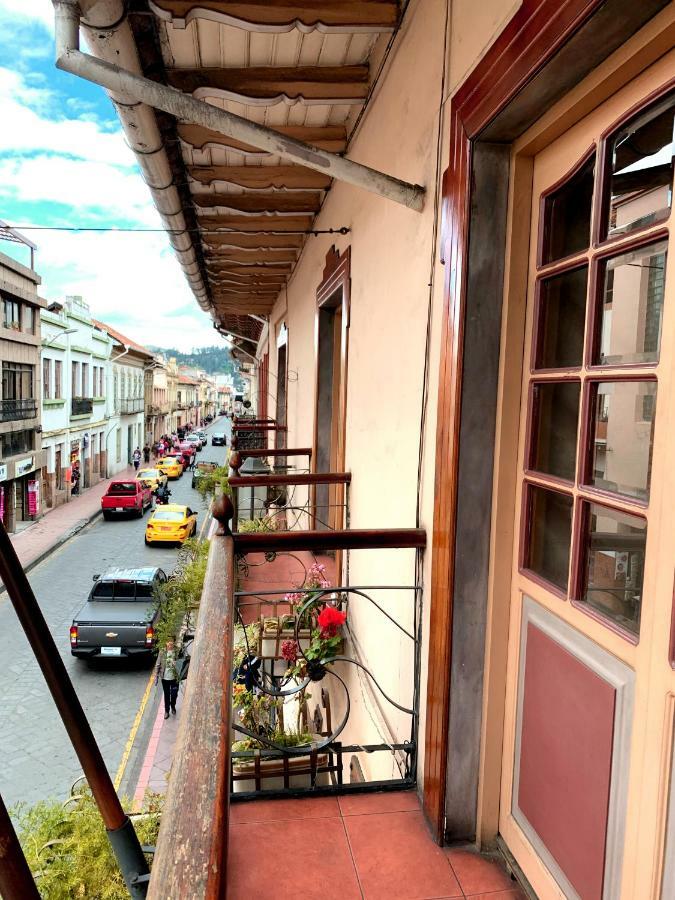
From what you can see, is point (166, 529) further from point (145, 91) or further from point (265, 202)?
point (145, 91)

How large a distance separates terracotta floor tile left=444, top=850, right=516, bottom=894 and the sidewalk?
13.5 m

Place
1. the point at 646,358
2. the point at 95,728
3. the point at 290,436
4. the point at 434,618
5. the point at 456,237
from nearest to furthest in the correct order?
1. the point at 646,358
2. the point at 456,237
3. the point at 434,618
4. the point at 95,728
5. the point at 290,436

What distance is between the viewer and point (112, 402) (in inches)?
1251

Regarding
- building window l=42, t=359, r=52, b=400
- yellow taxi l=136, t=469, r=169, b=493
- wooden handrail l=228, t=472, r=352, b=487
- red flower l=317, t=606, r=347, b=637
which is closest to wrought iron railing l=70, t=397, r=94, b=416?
building window l=42, t=359, r=52, b=400

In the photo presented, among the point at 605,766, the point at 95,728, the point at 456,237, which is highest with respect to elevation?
the point at 456,237

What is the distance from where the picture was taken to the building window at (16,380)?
26.4ft

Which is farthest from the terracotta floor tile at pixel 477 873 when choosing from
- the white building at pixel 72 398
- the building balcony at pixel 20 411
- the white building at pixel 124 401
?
the white building at pixel 124 401

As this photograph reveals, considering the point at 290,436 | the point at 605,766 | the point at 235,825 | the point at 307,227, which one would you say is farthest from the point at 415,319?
the point at 290,436

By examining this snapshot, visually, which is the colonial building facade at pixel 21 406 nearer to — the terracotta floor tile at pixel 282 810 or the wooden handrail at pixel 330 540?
the wooden handrail at pixel 330 540

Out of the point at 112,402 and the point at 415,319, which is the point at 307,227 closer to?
the point at 415,319

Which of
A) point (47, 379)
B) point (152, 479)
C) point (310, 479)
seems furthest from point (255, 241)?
point (152, 479)

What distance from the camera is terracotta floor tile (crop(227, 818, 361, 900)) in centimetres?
173

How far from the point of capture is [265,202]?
5219 mm

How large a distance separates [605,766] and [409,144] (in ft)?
7.81
